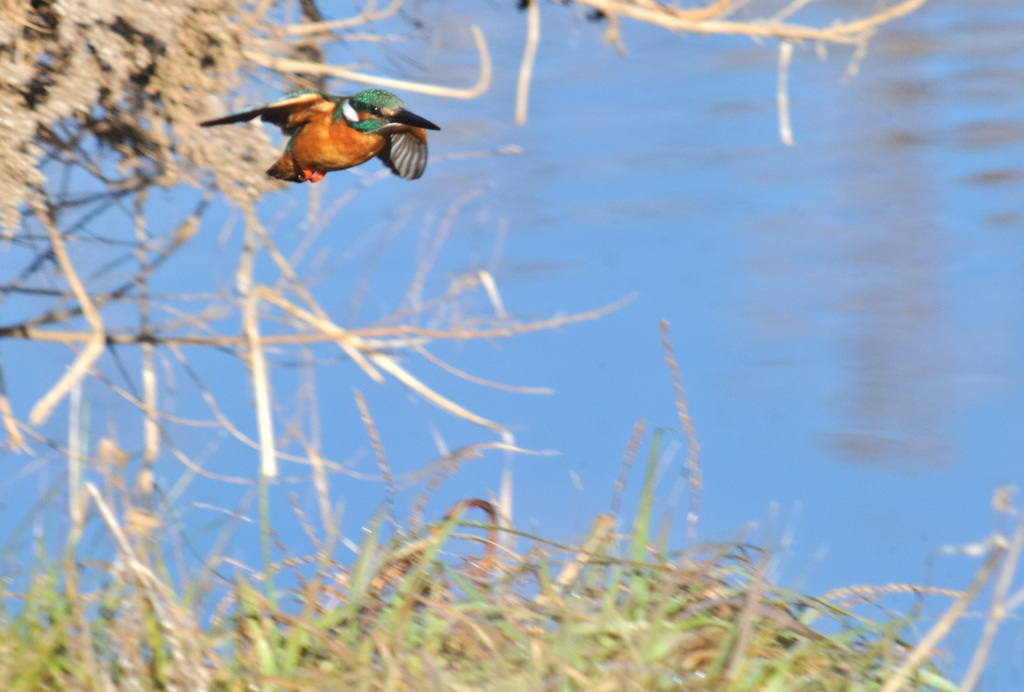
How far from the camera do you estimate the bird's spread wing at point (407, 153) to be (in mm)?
1487

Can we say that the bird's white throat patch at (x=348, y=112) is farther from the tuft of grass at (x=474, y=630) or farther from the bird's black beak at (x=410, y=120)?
the tuft of grass at (x=474, y=630)

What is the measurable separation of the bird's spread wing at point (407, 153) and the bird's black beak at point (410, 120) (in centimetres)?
13

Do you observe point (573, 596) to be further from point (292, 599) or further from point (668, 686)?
point (292, 599)

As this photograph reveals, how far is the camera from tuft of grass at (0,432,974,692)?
1.53 metres

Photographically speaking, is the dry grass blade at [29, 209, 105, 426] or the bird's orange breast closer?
the bird's orange breast

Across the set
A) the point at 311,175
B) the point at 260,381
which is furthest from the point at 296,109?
the point at 260,381

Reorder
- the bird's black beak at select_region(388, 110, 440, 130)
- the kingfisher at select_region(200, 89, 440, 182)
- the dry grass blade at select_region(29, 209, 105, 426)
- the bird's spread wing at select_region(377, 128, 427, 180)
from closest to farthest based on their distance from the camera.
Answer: the bird's black beak at select_region(388, 110, 440, 130) → the kingfisher at select_region(200, 89, 440, 182) → the bird's spread wing at select_region(377, 128, 427, 180) → the dry grass blade at select_region(29, 209, 105, 426)

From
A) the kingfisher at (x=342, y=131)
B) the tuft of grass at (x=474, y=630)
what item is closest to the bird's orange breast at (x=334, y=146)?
the kingfisher at (x=342, y=131)

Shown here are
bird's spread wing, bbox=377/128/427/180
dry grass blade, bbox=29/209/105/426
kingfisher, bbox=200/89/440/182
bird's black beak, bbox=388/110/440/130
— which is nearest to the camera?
bird's black beak, bbox=388/110/440/130

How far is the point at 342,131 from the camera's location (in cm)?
142

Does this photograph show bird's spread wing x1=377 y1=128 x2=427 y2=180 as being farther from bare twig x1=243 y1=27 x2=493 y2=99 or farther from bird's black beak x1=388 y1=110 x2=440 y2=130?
bare twig x1=243 y1=27 x2=493 y2=99

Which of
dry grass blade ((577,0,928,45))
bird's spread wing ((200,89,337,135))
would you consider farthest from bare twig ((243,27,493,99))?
bird's spread wing ((200,89,337,135))

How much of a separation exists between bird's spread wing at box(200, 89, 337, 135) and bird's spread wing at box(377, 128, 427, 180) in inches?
3.6

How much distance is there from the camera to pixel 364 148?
1.39 metres
